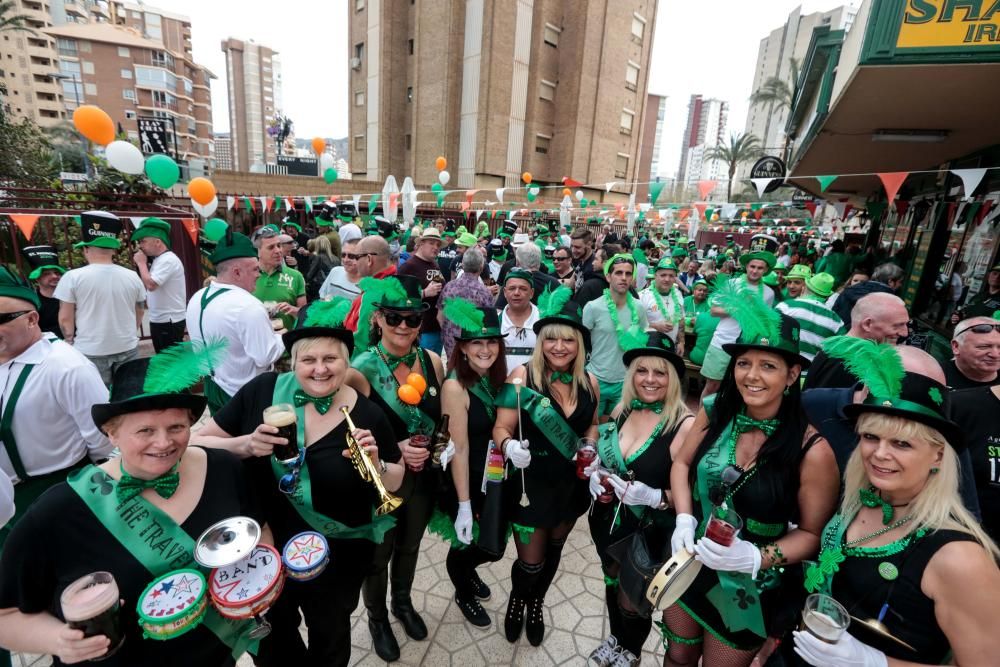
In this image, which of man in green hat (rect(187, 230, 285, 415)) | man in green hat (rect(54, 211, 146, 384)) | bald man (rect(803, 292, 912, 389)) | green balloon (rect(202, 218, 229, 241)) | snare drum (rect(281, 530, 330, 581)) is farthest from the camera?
green balloon (rect(202, 218, 229, 241))

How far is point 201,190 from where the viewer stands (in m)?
9.96

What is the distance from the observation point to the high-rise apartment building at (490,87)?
3284 cm

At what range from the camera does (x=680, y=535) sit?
233 cm

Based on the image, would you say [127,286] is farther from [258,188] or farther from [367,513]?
[258,188]

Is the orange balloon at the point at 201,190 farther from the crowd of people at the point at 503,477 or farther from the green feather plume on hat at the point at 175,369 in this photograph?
the green feather plume on hat at the point at 175,369

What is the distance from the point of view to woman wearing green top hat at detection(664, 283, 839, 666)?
83.4 inches

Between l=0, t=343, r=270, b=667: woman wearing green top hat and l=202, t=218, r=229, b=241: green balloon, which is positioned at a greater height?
l=202, t=218, r=229, b=241: green balloon

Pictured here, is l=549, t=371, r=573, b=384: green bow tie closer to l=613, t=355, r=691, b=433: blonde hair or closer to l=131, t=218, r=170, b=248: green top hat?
l=613, t=355, r=691, b=433: blonde hair

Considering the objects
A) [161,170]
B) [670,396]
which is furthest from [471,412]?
[161,170]

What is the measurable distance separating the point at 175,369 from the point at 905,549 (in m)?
2.93

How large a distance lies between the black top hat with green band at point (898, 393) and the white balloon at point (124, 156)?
11.1m

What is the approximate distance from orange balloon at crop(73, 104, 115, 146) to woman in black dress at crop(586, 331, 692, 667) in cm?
1030

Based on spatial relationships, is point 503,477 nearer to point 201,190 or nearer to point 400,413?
point 400,413

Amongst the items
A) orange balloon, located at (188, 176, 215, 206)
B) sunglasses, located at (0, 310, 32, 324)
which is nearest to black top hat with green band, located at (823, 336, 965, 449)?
sunglasses, located at (0, 310, 32, 324)
